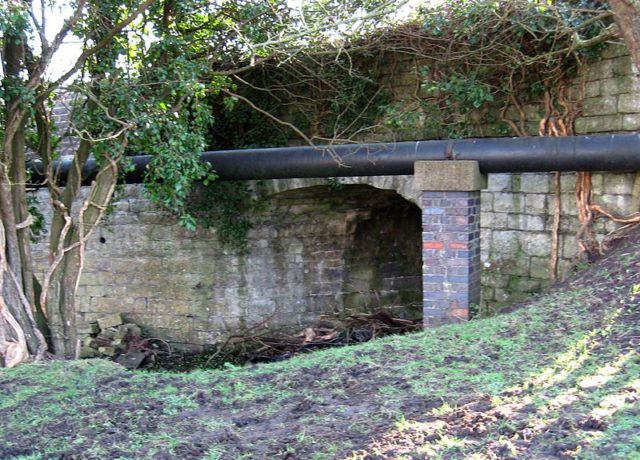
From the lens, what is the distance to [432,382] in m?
3.64

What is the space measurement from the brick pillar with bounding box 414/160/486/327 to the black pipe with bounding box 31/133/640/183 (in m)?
0.18

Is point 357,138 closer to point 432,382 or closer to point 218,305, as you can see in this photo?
point 218,305

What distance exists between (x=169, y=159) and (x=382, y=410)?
3.32 meters

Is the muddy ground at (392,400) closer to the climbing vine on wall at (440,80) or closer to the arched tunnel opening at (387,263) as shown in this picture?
the climbing vine on wall at (440,80)

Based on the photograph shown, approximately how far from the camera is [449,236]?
590 cm

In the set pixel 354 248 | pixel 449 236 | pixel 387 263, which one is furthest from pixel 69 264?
pixel 387 263

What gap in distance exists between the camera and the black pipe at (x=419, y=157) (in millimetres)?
5395

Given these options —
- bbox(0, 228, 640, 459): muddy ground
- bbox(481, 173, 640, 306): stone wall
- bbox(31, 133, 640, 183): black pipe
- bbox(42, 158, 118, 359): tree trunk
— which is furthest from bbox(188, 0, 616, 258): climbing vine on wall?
bbox(0, 228, 640, 459): muddy ground

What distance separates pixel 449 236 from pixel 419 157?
0.83 m

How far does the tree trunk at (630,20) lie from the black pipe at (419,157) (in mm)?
1822

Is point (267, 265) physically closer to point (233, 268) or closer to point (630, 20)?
point (233, 268)

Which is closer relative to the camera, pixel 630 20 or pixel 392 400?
pixel 392 400

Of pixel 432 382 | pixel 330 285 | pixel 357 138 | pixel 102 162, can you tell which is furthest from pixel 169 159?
pixel 330 285

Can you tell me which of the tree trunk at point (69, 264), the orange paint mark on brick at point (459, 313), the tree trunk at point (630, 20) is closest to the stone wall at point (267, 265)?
the tree trunk at point (69, 264)
